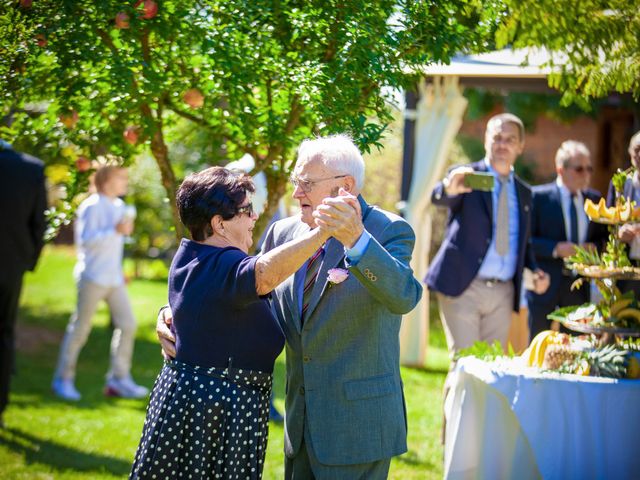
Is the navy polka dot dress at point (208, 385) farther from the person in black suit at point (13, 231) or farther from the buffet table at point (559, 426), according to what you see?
the person in black suit at point (13, 231)

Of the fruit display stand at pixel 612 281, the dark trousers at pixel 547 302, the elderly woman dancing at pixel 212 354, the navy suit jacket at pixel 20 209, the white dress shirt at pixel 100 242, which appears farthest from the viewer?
the white dress shirt at pixel 100 242

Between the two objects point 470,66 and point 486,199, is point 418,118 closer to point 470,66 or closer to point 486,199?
point 470,66

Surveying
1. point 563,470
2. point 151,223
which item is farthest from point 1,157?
point 151,223

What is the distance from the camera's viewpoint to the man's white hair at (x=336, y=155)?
303cm

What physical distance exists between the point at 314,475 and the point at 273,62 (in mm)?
1763

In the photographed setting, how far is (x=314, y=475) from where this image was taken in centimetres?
321

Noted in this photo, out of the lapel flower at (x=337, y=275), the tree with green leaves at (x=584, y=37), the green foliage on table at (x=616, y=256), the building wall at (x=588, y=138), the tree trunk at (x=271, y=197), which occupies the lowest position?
the lapel flower at (x=337, y=275)

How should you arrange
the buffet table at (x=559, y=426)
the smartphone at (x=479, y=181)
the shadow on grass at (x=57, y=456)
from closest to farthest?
the buffet table at (x=559, y=426)
the smartphone at (x=479, y=181)
the shadow on grass at (x=57, y=456)

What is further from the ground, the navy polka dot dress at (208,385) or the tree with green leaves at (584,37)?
the tree with green leaves at (584,37)

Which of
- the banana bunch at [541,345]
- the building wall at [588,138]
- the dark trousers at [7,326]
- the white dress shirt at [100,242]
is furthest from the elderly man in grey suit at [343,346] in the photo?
the building wall at [588,138]

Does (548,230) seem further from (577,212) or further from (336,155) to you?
(336,155)

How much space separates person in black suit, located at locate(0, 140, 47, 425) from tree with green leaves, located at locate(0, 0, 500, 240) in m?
2.49

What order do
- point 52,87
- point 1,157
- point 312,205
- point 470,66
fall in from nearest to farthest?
1. point 312,205
2. point 52,87
3. point 1,157
4. point 470,66

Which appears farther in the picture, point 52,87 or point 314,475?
point 52,87
